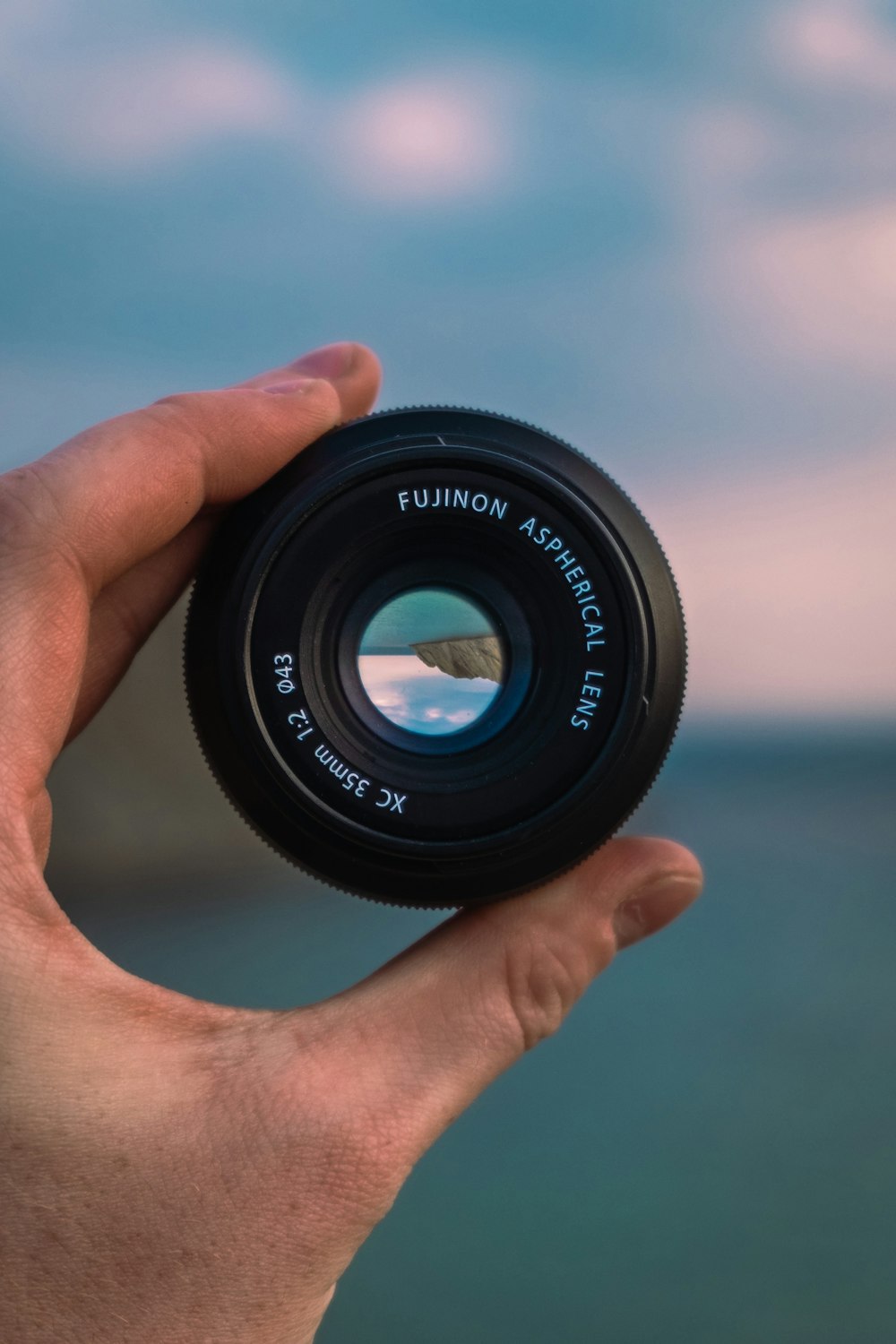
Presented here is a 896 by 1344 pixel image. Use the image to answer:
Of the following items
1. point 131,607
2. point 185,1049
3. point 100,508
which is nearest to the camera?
point 185,1049

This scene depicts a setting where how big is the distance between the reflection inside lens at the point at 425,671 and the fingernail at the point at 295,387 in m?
0.22

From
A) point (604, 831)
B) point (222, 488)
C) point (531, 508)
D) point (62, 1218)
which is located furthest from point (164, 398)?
point (62, 1218)

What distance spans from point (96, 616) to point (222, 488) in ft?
0.74

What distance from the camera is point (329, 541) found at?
3.03 feet

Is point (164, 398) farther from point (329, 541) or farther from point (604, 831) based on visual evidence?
point (604, 831)

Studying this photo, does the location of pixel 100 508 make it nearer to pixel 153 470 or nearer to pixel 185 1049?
pixel 153 470

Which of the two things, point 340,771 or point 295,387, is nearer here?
point 340,771

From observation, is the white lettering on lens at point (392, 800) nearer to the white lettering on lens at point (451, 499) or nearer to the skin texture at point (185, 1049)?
the skin texture at point (185, 1049)

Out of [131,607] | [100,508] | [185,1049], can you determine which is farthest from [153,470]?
[185,1049]

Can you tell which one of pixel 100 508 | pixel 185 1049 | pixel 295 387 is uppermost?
pixel 295 387

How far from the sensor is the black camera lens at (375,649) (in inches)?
35.4

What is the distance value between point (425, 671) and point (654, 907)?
0.89 feet

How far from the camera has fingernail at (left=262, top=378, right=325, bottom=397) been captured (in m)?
1.04

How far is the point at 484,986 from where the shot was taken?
896mm
